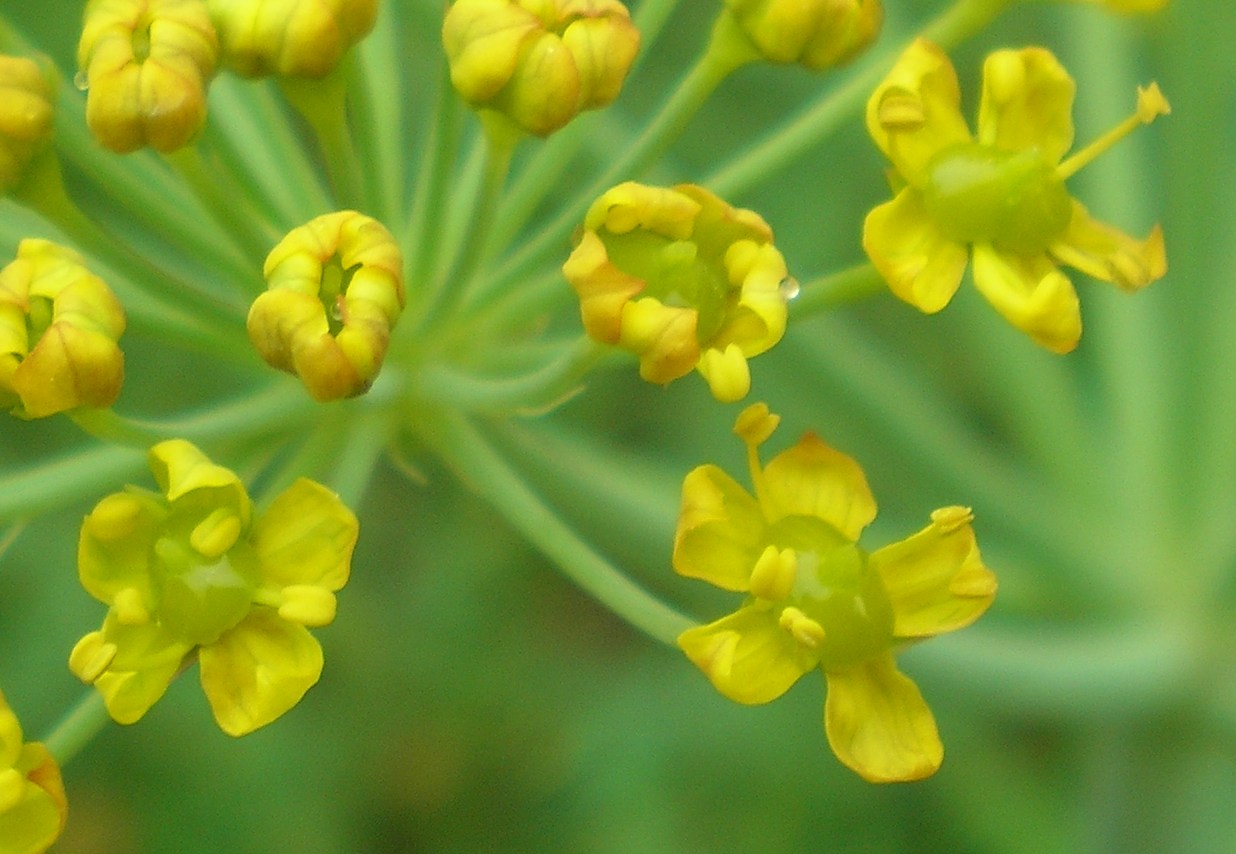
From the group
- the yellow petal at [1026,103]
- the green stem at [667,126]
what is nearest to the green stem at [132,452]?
the green stem at [667,126]

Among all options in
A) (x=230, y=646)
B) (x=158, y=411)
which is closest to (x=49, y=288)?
(x=230, y=646)

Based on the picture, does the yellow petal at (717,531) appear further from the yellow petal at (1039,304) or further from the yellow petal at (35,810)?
the yellow petal at (35,810)

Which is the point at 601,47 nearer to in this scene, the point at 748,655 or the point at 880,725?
the point at 748,655

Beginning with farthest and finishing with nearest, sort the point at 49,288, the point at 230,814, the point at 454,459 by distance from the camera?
the point at 230,814 < the point at 454,459 < the point at 49,288

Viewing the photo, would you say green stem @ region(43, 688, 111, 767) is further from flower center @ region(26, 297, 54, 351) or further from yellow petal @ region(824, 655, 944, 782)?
yellow petal @ region(824, 655, 944, 782)

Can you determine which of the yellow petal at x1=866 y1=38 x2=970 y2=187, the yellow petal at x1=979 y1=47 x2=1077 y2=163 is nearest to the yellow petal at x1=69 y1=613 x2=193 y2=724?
the yellow petal at x1=866 y1=38 x2=970 y2=187

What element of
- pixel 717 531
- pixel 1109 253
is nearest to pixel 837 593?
pixel 717 531

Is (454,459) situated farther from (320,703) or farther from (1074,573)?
(320,703)
